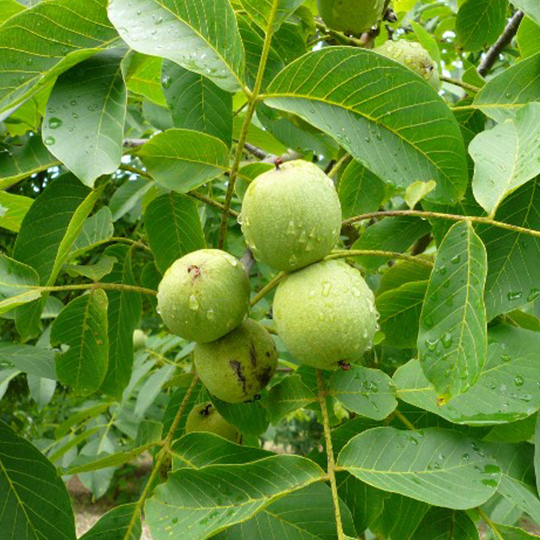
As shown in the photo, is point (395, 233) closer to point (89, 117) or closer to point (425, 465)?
point (425, 465)

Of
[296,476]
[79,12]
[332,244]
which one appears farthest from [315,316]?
[79,12]

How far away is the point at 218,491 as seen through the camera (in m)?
0.97

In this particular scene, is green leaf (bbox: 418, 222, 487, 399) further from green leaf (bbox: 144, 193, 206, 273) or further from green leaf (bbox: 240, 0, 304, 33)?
green leaf (bbox: 144, 193, 206, 273)

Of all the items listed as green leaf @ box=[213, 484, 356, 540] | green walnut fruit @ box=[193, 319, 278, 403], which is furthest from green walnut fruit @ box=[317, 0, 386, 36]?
green leaf @ box=[213, 484, 356, 540]

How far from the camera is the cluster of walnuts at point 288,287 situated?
979mm

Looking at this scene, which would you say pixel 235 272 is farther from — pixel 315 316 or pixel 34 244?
pixel 34 244

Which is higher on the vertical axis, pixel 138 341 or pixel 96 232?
pixel 96 232

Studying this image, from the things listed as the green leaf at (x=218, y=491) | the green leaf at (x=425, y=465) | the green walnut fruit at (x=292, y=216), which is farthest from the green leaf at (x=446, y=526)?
the green walnut fruit at (x=292, y=216)

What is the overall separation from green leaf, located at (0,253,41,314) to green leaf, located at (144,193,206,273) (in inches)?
13.0

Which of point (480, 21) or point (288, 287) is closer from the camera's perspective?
point (288, 287)

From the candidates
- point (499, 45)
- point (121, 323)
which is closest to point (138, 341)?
point (121, 323)

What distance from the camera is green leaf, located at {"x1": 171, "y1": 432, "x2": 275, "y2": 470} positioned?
110 cm

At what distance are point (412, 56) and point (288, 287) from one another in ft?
2.15

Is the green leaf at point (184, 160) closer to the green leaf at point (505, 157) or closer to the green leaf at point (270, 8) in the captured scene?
the green leaf at point (270, 8)
